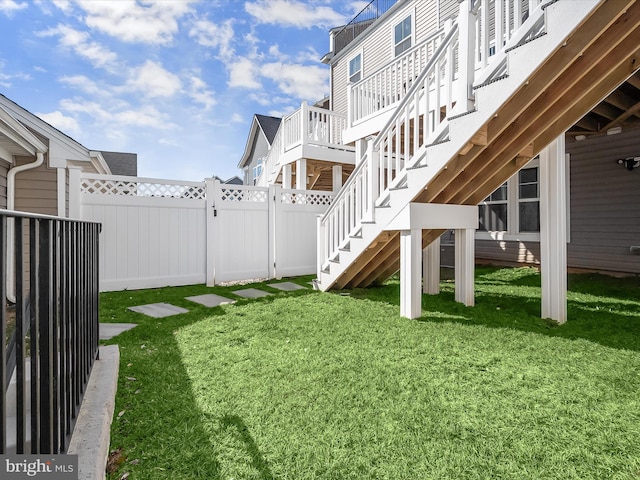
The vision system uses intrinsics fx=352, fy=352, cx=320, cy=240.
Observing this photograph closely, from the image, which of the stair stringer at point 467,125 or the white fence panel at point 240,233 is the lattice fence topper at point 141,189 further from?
the stair stringer at point 467,125

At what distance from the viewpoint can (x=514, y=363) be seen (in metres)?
2.64

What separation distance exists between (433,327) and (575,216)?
514 cm

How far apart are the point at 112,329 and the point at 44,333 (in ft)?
8.76

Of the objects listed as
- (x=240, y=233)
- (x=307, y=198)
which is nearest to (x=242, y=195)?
(x=240, y=233)

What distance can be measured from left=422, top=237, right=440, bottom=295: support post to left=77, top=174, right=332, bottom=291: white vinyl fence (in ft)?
8.75

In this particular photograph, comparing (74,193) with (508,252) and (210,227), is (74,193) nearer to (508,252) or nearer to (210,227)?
(210,227)

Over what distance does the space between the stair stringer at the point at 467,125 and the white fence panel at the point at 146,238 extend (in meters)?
2.64

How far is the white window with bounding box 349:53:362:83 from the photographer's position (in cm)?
1128

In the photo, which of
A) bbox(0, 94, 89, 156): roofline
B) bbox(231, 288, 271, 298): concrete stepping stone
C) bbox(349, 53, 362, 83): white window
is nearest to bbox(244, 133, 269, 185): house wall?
bbox(349, 53, 362, 83): white window

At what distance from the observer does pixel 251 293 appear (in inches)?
214

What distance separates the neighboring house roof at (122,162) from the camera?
1453 cm

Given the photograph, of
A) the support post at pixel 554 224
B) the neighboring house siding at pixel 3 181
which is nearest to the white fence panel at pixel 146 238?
the neighboring house siding at pixel 3 181

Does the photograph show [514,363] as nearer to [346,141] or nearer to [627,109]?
[627,109]

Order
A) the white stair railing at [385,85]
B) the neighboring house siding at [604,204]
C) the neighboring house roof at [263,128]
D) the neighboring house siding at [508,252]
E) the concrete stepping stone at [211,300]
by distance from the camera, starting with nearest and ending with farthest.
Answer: the concrete stepping stone at [211,300] < the white stair railing at [385,85] < the neighboring house siding at [604,204] < the neighboring house siding at [508,252] < the neighboring house roof at [263,128]
